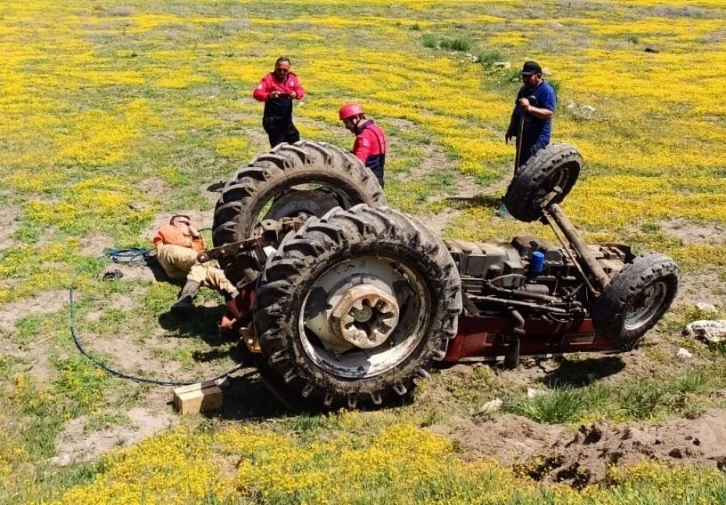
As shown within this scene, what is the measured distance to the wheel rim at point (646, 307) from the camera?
24.8ft

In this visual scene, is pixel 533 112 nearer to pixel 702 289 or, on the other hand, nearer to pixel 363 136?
pixel 363 136

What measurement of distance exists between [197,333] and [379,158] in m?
3.41

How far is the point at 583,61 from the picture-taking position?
103ft

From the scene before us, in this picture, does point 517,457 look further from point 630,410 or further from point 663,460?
point 630,410

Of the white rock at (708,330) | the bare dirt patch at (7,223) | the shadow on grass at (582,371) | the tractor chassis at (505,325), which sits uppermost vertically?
the tractor chassis at (505,325)

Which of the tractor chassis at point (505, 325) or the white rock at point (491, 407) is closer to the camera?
the white rock at point (491, 407)

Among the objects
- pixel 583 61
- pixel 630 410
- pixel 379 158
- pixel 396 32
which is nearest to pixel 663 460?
pixel 630 410

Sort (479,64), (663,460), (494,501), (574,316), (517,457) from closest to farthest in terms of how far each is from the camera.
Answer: (494,501) < (663,460) < (517,457) < (574,316) < (479,64)

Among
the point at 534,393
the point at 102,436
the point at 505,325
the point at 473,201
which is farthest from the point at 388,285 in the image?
the point at 473,201

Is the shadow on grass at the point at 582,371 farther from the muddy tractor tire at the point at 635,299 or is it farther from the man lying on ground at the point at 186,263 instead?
the man lying on ground at the point at 186,263

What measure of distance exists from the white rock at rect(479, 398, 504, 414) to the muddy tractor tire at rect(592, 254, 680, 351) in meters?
1.30

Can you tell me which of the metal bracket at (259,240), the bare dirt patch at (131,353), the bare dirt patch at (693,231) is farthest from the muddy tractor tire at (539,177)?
the bare dirt patch at (693,231)

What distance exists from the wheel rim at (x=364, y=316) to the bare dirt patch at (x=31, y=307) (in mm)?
3663

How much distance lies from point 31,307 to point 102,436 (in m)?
3.01
